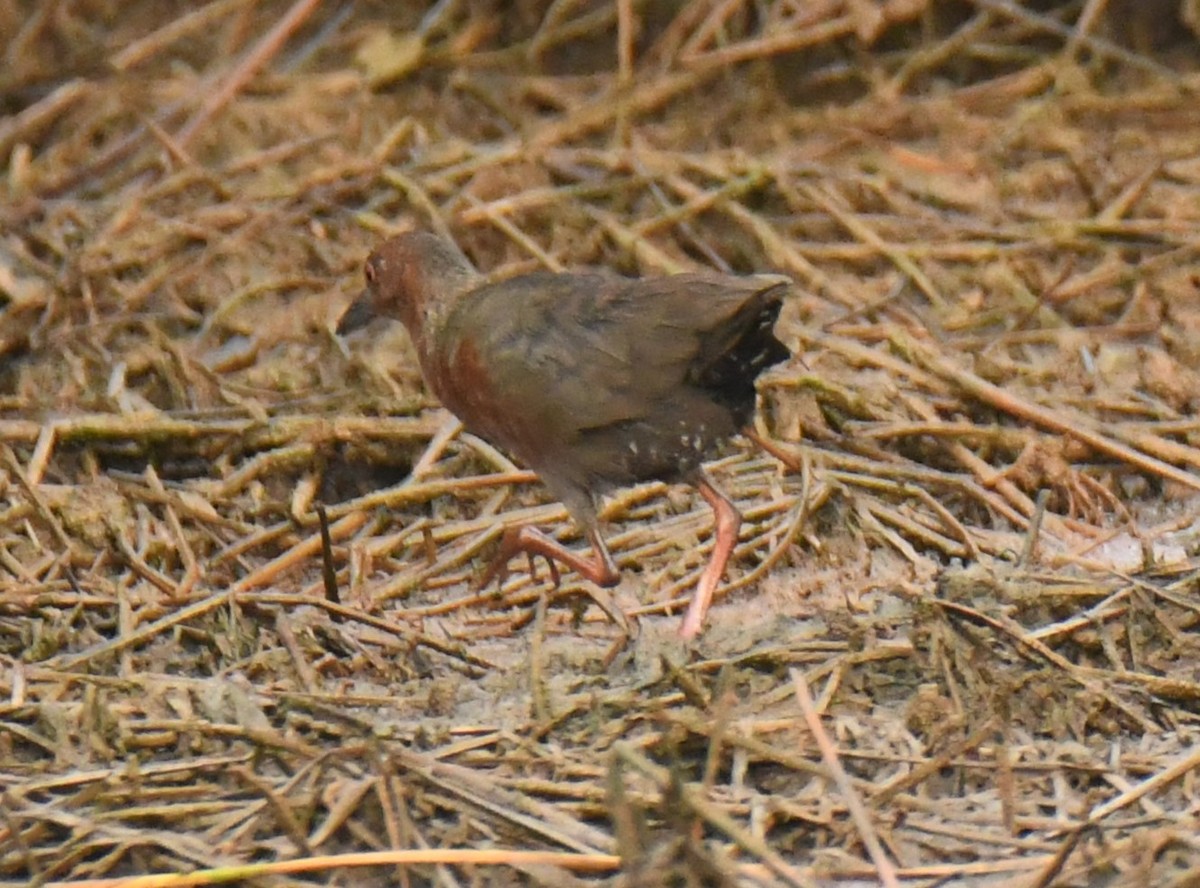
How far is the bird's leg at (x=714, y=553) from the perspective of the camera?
4363mm

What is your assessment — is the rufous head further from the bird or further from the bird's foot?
the bird's foot

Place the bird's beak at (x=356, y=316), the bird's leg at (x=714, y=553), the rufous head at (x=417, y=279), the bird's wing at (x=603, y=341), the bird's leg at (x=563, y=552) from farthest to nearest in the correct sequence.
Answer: the bird's beak at (x=356, y=316) → the rufous head at (x=417, y=279) → the bird's leg at (x=563, y=552) → the bird's leg at (x=714, y=553) → the bird's wing at (x=603, y=341)

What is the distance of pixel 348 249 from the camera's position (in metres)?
6.34

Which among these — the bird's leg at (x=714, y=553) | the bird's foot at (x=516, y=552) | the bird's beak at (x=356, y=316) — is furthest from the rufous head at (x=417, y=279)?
the bird's leg at (x=714, y=553)

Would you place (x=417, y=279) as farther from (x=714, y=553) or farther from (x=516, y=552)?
(x=714, y=553)

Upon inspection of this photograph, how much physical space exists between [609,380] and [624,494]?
895 millimetres

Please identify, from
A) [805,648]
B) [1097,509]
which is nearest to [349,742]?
[805,648]

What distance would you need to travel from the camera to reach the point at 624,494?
5.12 meters

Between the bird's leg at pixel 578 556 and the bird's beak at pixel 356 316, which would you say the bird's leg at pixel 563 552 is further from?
the bird's beak at pixel 356 316

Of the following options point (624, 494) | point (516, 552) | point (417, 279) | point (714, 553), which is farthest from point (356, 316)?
point (714, 553)

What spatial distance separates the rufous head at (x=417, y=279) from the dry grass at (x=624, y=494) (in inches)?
15.8

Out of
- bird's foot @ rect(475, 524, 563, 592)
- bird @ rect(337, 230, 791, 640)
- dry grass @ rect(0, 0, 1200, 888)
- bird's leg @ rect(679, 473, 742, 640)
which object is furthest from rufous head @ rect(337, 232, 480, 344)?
bird's leg @ rect(679, 473, 742, 640)

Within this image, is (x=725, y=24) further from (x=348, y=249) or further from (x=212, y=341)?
(x=212, y=341)

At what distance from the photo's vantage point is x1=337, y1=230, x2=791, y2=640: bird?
4199mm
